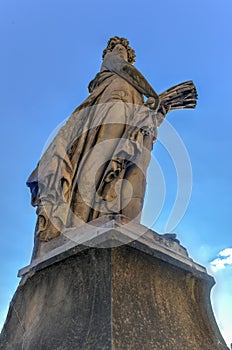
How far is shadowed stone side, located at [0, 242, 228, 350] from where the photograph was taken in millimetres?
1608

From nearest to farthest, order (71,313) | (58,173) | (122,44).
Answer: (71,313) → (58,173) → (122,44)

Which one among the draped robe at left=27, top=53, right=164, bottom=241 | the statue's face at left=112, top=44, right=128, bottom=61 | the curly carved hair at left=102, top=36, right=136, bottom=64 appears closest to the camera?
the draped robe at left=27, top=53, right=164, bottom=241

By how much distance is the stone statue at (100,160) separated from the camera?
103 inches

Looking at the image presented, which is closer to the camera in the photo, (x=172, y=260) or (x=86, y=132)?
(x=172, y=260)

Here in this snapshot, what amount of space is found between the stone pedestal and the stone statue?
0.52 metres

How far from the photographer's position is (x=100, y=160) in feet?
9.45

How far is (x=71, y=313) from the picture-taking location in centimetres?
177

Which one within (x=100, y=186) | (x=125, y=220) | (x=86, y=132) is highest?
(x=86, y=132)

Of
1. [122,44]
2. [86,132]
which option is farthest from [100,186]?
[122,44]

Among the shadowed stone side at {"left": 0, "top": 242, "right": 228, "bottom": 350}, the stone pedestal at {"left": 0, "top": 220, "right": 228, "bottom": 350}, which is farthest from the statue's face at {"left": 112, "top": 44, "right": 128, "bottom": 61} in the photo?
the shadowed stone side at {"left": 0, "top": 242, "right": 228, "bottom": 350}

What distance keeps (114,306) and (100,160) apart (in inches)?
58.4

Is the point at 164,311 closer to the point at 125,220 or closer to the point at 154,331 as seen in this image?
the point at 154,331

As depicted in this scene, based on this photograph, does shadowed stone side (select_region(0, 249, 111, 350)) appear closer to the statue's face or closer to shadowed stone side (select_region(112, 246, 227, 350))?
shadowed stone side (select_region(112, 246, 227, 350))

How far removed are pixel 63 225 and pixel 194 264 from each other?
984 millimetres
